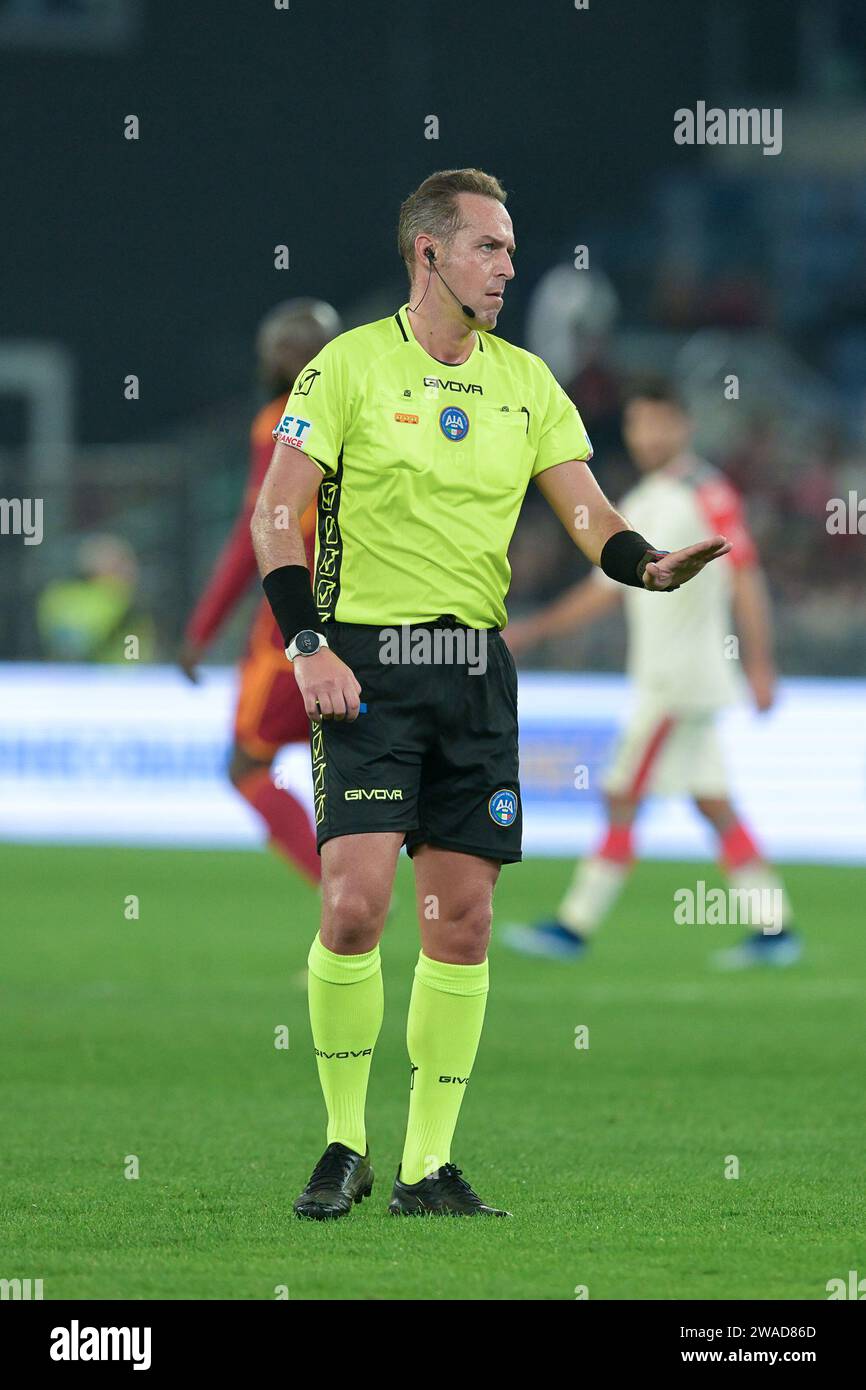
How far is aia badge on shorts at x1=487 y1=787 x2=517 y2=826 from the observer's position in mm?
5262

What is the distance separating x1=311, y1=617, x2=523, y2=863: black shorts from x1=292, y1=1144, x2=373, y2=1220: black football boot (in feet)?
2.38

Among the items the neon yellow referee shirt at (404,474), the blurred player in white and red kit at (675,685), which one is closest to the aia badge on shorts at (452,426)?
the neon yellow referee shirt at (404,474)

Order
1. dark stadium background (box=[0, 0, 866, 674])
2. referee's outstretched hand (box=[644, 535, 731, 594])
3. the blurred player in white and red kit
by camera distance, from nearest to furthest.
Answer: referee's outstretched hand (box=[644, 535, 731, 594])
the blurred player in white and red kit
dark stadium background (box=[0, 0, 866, 674])

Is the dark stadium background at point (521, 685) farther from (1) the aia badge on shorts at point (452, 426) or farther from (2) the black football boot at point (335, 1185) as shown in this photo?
(1) the aia badge on shorts at point (452, 426)

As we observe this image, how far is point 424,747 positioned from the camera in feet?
17.1

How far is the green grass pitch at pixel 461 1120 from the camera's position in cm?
472

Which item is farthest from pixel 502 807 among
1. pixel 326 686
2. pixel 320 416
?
pixel 320 416

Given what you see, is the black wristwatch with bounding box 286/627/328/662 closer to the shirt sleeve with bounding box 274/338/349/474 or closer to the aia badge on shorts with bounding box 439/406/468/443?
the shirt sleeve with bounding box 274/338/349/474

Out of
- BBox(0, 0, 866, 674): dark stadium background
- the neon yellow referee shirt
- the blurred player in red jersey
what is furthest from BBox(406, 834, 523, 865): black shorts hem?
BBox(0, 0, 866, 674): dark stadium background
